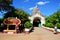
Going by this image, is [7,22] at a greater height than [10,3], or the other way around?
[10,3]

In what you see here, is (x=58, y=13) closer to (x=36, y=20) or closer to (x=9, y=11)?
(x=9, y=11)

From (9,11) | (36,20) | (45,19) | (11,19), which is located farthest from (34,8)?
(11,19)

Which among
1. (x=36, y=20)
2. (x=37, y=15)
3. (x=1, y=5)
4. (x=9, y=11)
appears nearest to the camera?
(x=1, y=5)

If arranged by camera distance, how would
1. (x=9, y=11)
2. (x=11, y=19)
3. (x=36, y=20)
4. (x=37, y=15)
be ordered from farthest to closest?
(x=36, y=20)
(x=37, y=15)
(x=9, y=11)
(x=11, y=19)

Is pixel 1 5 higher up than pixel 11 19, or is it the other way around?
pixel 1 5

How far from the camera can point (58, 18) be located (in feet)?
136

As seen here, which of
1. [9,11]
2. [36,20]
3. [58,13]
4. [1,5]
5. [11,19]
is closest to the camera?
[11,19]

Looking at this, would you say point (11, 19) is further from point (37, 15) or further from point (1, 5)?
point (37, 15)

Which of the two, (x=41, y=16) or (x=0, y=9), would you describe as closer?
(x=0, y=9)

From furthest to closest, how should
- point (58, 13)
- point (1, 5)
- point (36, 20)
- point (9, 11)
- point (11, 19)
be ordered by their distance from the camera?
point (36, 20)
point (58, 13)
point (9, 11)
point (1, 5)
point (11, 19)

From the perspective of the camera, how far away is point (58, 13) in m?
41.1

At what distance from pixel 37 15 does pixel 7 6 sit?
94.8 ft

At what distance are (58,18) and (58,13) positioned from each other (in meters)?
1.36

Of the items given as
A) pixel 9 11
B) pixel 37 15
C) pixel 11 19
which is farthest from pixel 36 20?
pixel 11 19
